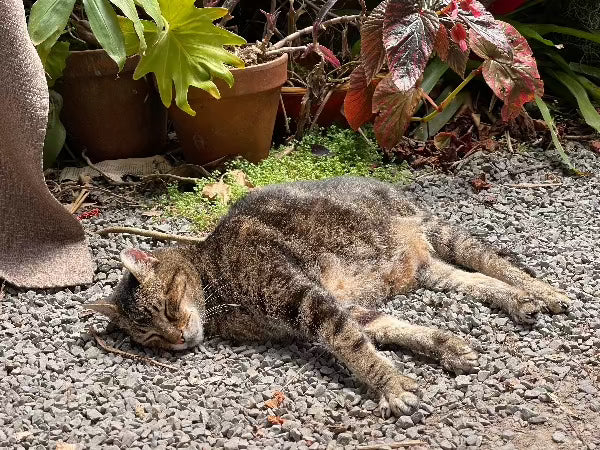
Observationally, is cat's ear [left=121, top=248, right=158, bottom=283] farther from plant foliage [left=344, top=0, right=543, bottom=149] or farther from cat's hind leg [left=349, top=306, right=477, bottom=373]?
plant foliage [left=344, top=0, right=543, bottom=149]

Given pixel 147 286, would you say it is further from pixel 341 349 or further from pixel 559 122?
pixel 559 122

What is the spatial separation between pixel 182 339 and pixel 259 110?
2147 millimetres

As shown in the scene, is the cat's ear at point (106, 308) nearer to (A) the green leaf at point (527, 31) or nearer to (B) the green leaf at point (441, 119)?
(B) the green leaf at point (441, 119)

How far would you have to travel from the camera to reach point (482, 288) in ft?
10.1

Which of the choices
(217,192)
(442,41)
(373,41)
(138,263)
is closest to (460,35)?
(442,41)

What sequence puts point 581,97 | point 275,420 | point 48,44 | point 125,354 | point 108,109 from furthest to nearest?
1. point 581,97
2. point 108,109
3. point 48,44
4. point 125,354
5. point 275,420

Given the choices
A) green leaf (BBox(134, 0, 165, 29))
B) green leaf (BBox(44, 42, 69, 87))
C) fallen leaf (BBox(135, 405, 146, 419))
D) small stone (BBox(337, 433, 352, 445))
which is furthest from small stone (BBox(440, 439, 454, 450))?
green leaf (BBox(44, 42, 69, 87))

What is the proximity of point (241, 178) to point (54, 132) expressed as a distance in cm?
120

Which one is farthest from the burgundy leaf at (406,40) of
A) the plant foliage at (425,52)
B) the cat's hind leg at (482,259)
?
the cat's hind leg at (482,259)

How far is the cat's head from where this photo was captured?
2793 mm

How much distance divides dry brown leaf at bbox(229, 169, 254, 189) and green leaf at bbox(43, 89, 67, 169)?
1.10 meters

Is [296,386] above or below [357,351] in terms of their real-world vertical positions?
below

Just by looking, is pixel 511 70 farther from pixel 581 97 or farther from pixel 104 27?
pixel 104 27

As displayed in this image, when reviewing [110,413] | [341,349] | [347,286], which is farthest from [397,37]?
[110,413]
